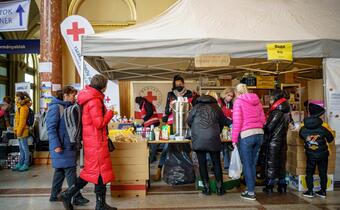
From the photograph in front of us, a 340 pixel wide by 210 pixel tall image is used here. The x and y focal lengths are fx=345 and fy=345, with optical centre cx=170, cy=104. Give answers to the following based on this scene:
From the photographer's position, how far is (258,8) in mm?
5211

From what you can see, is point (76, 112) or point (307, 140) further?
point (307, 140)

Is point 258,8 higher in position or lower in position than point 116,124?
higher

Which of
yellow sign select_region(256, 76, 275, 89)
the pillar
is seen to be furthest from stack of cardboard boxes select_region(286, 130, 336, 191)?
the pillar

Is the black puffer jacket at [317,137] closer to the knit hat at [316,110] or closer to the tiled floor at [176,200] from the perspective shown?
the knit hat at [316,110]

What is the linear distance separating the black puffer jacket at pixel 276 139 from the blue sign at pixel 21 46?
6.92 metres

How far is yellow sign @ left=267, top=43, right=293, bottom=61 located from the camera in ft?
14.3

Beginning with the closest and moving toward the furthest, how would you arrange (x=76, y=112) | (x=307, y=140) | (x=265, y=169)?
(x=76, y=112), (x=307, y=140), (x=265, y=169)

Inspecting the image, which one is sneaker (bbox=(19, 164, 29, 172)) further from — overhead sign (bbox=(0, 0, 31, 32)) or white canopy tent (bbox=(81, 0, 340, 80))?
overhead sign (bbox=(0, 0, 31, 32))

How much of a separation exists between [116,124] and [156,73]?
4.18 ft

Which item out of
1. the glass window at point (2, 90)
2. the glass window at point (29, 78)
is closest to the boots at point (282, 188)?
the glass window at point (2, 90)

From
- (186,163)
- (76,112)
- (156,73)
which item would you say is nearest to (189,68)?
(156,73)

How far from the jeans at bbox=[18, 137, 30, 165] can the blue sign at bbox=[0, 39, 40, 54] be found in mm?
3360

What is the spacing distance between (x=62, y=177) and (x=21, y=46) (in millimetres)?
6163

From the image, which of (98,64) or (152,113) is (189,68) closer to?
(152,113)
